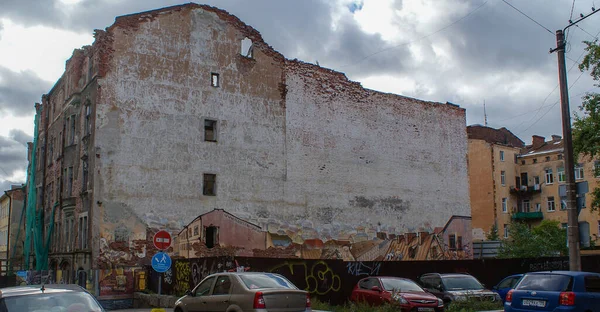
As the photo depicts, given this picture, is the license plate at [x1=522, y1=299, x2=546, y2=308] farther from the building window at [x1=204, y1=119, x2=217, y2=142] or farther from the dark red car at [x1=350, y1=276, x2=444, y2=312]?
the building window at [x1=204, y1=119, x2=217, y2=142]

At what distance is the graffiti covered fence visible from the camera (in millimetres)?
21562

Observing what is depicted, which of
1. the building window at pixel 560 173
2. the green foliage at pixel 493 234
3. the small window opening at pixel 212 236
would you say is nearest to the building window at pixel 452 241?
the green foliage at pixel 493 234

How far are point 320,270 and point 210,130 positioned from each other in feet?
40.0

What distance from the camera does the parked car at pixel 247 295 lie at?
40.8 ft

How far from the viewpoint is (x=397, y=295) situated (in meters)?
16.8

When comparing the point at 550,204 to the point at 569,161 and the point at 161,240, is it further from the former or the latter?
the point at 161,240

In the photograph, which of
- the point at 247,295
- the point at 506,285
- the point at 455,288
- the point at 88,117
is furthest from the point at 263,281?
the point at 88,117

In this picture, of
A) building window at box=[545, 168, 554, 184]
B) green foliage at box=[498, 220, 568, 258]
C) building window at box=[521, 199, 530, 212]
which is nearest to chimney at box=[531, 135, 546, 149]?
building window at box=[545, 168, 554, 184]

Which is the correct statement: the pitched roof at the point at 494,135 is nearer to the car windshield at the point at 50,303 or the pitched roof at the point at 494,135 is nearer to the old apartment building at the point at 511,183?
the old apartment building at the point at 511,183

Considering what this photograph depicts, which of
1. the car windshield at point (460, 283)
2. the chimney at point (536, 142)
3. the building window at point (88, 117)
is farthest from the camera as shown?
the chimney at point (536, 142)

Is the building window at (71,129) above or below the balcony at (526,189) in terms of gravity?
above

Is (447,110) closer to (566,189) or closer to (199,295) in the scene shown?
(566,189)

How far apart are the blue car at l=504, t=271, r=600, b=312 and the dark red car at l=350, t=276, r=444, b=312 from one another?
115 inches

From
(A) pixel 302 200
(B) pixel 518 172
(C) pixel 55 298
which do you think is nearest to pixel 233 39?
(A) pixel 302 200
